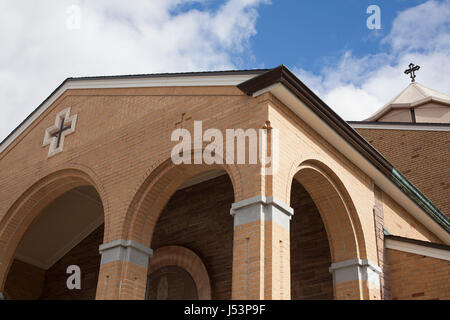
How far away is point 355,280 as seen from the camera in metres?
7.78

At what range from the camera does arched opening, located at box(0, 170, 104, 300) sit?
12.3 meters

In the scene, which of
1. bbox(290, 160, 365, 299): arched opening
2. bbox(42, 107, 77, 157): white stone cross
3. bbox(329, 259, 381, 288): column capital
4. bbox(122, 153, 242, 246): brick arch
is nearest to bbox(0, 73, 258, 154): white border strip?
bbox(42, 107, 77, 157): white stone cross

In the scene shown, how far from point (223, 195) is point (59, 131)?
11.3 ft

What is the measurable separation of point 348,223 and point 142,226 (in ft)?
10.4

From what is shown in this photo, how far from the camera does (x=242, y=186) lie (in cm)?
663

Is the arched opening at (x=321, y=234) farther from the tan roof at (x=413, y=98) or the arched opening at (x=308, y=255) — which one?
the tan roof at (x=413, y=98)

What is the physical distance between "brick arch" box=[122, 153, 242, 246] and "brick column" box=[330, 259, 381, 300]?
104 inches

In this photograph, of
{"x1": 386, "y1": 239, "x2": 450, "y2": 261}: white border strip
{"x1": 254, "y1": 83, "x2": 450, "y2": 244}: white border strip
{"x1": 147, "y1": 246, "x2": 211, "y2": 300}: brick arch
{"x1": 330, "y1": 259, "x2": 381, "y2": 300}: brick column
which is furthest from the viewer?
{"x1": 147, "y1": 246, "x2": 211, "y2": 300}: brick arch

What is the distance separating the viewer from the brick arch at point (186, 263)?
9781 millimetres

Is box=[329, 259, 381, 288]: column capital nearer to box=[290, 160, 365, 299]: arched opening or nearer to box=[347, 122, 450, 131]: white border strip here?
box=[290, 160, 365, 299]: arched opening

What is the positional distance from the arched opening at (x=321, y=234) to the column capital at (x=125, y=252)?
8.23 feet

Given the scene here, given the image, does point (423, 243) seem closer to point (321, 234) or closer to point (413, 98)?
point (321, 234)

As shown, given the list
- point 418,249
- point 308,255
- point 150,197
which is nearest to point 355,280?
point 418,249

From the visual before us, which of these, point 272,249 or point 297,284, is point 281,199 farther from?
point 297,284
